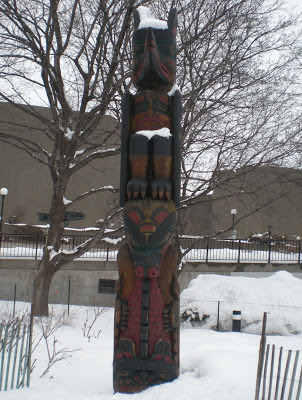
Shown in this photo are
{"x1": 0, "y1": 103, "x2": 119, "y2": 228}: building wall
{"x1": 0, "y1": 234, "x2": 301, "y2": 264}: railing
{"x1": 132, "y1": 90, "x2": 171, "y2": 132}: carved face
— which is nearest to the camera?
{"x1": 132, "y1": 90, "x2": 171, "y2": 132}: carved face

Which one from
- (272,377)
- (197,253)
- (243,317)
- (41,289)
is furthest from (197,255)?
(272,377)

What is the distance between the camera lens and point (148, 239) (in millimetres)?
5684

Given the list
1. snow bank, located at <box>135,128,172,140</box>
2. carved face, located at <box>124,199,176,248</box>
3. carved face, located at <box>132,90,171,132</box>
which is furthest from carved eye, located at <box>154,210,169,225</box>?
carved face, located at <box>132,90,171,132</box>

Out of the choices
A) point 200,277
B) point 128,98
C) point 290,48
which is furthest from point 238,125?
point 128,98

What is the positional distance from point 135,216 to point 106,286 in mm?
10617

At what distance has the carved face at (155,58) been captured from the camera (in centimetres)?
629

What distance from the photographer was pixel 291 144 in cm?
1261

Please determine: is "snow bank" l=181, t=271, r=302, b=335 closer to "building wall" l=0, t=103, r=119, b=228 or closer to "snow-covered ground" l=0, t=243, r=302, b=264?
"snow-covered ground" l=0, t=243, r=302, b=264

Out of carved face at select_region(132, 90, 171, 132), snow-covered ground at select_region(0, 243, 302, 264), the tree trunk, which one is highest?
carved face at select_region(132, 90, 171, 132)

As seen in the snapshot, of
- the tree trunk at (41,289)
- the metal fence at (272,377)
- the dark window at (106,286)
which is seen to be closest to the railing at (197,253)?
the dark window at (106,286)

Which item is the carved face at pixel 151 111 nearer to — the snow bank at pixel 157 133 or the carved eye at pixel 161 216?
the snow bank at pixel 157 133

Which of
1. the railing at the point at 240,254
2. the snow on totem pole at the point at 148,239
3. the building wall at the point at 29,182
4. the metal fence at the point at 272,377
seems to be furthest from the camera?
the building wall at the point at 29,182

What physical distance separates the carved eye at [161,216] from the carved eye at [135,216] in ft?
0.78

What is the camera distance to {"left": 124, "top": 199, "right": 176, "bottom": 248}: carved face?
570 cm
